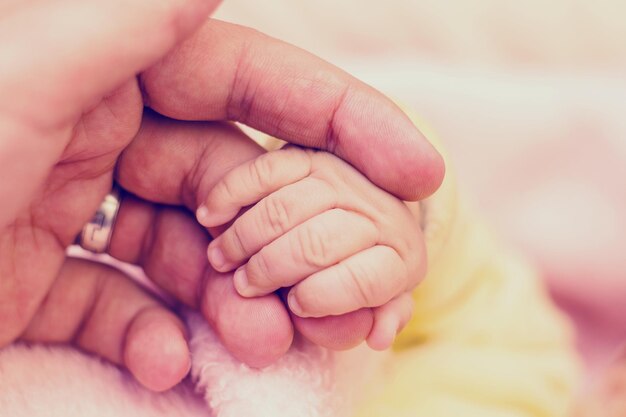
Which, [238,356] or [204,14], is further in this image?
[238,356]

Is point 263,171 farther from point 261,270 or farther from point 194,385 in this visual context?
point 194,385

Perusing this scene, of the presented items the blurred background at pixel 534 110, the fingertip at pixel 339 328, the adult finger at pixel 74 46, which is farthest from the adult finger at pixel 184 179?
the blurred background at pixel 534 110

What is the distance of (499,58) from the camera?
1.22 metres

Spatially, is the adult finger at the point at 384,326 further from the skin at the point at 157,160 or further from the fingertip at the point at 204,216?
the fingertip at the point at 204,216

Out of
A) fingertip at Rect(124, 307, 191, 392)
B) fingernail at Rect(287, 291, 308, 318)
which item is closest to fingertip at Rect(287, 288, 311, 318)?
fingernail at Rect(287, 291, 308, 318)

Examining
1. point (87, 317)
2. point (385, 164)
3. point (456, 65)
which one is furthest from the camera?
point (456, 65)

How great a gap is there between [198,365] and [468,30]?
2.71 ft

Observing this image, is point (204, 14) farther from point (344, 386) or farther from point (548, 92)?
point (548, 92)

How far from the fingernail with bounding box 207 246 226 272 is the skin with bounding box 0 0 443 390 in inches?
0.6

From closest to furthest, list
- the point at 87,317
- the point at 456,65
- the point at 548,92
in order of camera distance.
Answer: the point at 87,317 < the point at 548,92 < the point at 456,65

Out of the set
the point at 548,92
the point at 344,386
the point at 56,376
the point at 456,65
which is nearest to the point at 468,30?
the point at 456,65

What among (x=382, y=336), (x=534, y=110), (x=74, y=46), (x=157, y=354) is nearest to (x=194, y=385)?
(x=157, y=354)

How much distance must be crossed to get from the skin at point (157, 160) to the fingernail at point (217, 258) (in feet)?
0.05

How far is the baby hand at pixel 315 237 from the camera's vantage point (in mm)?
483
